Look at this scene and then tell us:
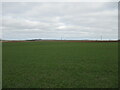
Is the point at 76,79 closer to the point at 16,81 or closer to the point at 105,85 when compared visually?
the point at 105,85

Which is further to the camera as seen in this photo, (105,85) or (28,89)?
(105,85)

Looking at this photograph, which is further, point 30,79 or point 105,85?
point 30,79

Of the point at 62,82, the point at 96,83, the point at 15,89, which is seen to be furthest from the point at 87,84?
the point at 15,89

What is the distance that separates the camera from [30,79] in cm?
852

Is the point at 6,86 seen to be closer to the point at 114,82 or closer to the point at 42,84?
the point at 42,84

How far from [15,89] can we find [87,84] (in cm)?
303

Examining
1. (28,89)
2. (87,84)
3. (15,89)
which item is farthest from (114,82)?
(15,89)

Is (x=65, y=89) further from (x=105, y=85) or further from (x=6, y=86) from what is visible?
(x=6, y=86)

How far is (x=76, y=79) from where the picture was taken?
8.39 meters

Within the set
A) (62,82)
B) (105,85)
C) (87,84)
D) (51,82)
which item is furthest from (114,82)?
(51,82)

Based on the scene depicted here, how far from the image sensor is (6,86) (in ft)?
24.0

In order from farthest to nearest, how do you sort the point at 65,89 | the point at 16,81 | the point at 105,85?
the point at 16,81 → the point at 105,85 → the point at 65,89

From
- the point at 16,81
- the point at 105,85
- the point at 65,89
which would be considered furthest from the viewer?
the point at 16,81

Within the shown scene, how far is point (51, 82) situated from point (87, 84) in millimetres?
1604
